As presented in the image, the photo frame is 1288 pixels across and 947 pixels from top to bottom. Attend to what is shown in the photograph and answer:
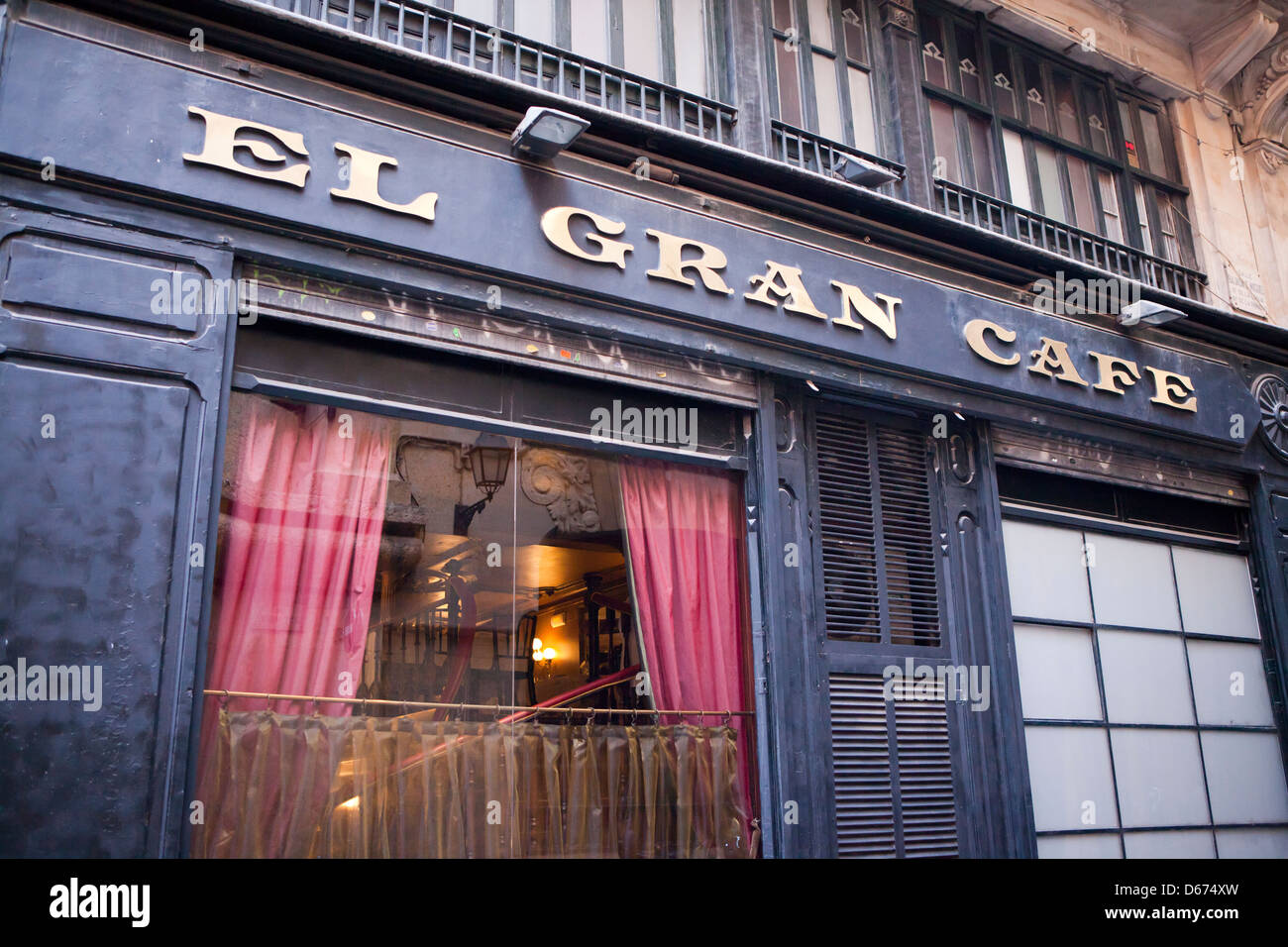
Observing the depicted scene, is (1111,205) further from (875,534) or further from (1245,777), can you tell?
(1245,777)

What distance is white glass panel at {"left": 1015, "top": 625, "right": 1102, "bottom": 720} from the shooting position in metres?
6.86

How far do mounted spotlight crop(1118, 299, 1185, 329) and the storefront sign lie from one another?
15cm

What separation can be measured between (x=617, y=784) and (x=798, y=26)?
5260 mm

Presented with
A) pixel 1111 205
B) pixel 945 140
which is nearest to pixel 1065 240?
pixel 1111 205

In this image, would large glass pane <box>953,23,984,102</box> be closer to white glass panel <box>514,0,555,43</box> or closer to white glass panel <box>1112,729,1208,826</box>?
white glass panel <box>514,0,555,43</box>

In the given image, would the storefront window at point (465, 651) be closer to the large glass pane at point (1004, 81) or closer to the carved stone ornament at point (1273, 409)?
the large glass pane at point (1004, 81)

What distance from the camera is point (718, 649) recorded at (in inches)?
230

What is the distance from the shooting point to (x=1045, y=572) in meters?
7.22

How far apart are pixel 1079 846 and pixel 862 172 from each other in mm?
4453

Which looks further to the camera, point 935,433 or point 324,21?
point 935,433

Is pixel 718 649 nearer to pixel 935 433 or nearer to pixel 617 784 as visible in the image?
pixel 617 784

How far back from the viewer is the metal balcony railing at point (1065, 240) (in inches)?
303

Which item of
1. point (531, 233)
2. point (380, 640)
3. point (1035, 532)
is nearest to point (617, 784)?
point (380, 640)

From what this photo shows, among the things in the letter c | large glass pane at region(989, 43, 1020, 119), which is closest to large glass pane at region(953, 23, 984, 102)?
large glass pane at region(989, 43, 1020, 119)
